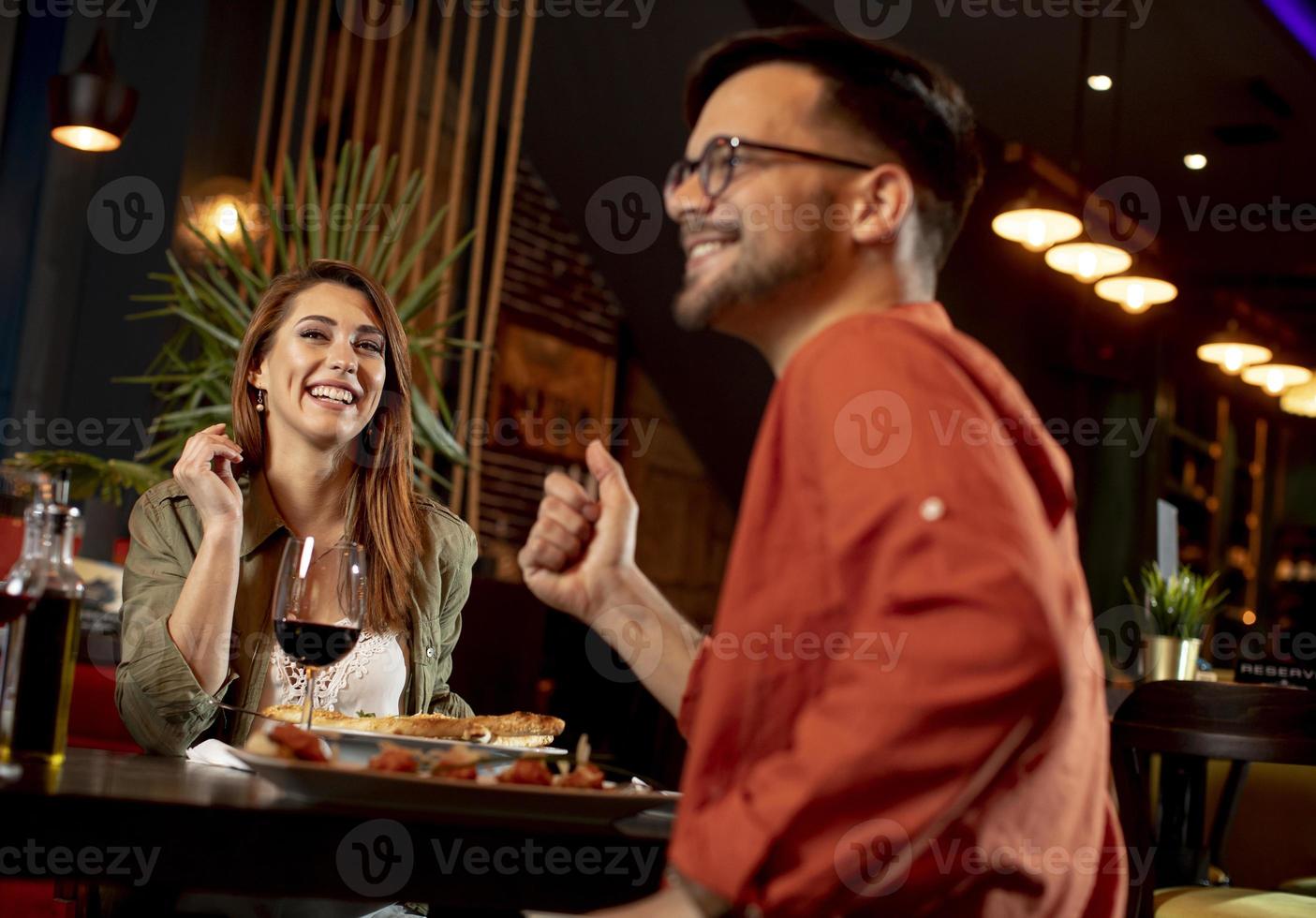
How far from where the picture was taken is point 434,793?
1088mm

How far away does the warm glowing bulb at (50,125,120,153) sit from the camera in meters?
4.75

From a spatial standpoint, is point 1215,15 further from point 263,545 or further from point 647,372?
point 263,545

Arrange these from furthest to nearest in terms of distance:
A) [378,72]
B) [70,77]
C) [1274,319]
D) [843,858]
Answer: [1274,319]
[378,72]
[70,77]
[843,858]

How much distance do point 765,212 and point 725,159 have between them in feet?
0.20

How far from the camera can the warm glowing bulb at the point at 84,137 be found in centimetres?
475

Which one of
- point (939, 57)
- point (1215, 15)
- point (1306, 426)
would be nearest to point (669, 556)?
point (939, 57)

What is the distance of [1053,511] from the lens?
0.92 meters

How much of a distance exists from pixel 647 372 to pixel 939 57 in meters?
2.20

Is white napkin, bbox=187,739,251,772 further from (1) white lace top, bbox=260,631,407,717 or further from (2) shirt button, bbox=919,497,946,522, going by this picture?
(2) shirt button, bbox=919,497,946,522

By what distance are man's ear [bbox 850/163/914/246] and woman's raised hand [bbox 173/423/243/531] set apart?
1048mm

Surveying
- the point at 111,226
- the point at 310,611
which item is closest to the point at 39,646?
the point at 310,611

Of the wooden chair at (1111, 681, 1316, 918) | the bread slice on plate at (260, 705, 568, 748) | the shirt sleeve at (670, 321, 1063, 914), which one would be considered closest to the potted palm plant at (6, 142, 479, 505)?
the wooden chair at (1111, 681, 1316, 918)

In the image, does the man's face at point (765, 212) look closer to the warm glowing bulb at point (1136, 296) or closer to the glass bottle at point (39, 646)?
the glass bottle at point (39, 646)

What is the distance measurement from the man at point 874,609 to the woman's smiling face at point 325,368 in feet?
4.06
